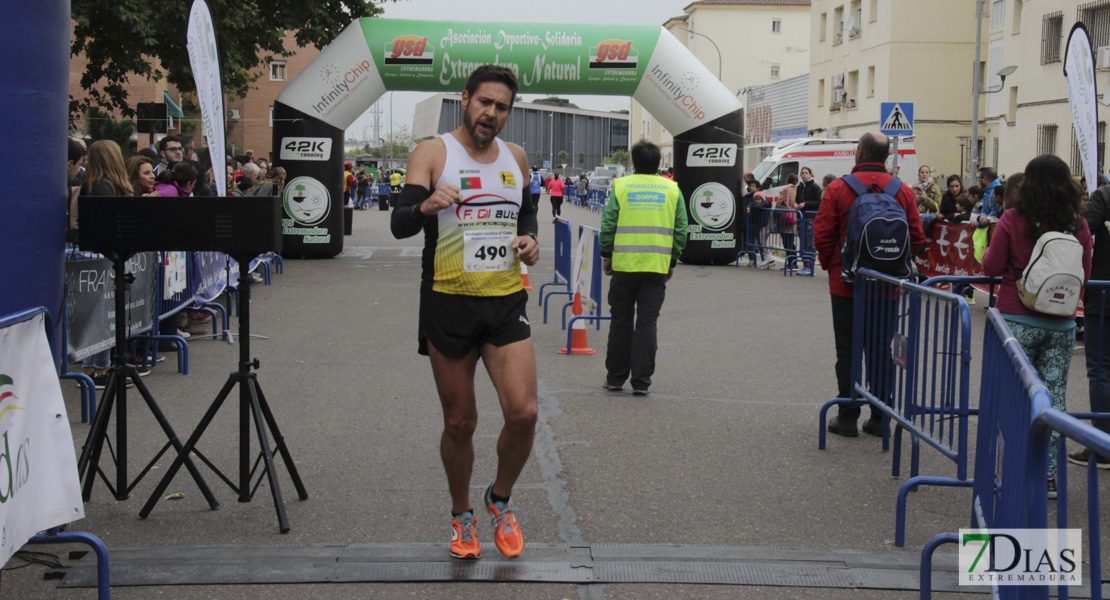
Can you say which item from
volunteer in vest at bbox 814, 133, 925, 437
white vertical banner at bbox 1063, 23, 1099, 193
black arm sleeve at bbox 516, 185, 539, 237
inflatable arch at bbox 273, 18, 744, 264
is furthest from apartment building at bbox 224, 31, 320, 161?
black arm sleeve at bbox 516, 185, 539, 237

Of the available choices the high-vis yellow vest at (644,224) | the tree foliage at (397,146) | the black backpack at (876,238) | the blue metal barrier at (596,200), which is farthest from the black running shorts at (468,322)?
the tree foliage at (397,146)

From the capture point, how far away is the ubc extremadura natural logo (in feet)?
10.9

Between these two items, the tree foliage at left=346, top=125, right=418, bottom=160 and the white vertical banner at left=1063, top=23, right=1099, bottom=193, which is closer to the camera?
the white vertical banner at left=1063, top=23, right=1099, bottom=193

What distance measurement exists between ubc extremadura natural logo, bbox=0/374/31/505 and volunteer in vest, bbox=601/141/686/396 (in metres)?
5.17

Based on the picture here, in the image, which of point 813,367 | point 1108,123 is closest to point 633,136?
point 1108,123

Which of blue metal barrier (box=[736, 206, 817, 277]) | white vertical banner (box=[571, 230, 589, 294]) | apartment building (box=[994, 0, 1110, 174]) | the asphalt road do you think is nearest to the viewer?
the asphalt road

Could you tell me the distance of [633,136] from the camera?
103 meters

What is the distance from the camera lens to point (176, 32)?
19875mm

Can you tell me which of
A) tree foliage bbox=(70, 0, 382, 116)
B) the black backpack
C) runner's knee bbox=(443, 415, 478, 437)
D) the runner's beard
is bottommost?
runner's knee bbox=(443, 415, 478, 437)

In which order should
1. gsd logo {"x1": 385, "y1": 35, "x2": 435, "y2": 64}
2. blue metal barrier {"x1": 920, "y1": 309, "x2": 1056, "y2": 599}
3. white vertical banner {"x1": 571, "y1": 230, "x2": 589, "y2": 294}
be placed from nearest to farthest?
blue metal barrier {"x1": 920, "y1": 309, "x2": 1056, "y2": 599}, white vertical banner {"x1": 571, "y1": 230, "x2": 589, "y2": 294}, gsd logo {"x1": 385, "y1": 35, "x2": 435, "y2": 64}

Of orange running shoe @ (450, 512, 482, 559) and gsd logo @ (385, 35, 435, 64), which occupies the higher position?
gsd logo @ (385, 35, 435, 64)

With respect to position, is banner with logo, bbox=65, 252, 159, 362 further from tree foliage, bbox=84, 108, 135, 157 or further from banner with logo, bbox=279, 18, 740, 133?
tree foliage, bbox=84, 108, 135, 157

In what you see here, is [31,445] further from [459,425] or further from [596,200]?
[596,200]

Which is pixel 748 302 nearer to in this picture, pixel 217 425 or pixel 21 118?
pixel 217 425
